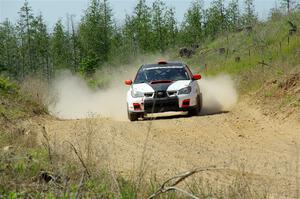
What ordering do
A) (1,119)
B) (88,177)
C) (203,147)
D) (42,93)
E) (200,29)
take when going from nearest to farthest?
(88,177)
(203,147)
(1,119)
(42,93)
(200,29)

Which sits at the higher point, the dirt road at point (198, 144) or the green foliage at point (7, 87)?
the green foliage at point (7, 87)

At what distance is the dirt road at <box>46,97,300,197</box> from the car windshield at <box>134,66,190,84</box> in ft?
6.03

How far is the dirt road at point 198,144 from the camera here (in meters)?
8.27

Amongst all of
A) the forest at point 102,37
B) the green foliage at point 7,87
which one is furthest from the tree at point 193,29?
the green foliage at point 7,87

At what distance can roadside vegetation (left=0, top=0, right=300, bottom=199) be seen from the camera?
19.0ft

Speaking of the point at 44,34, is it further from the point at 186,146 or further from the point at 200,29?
the point at 186,146

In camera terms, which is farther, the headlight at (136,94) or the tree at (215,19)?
the tree at (215,19)

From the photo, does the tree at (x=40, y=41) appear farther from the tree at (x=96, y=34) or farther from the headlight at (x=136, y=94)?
the headlight at (x=136, y=94)

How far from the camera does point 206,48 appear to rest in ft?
194

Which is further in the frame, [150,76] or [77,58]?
[77,58]

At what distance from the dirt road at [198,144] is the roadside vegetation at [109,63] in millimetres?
543

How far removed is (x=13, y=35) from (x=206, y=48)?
3300 centimetres

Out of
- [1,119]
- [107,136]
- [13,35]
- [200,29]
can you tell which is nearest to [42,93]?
[1,119]

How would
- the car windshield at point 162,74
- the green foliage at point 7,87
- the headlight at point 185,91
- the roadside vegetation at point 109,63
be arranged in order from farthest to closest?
the green foliage at point 7,87, the car windshield at point 162,74, the headlight at point 185,91, the roadside vegetation at point 109,63
